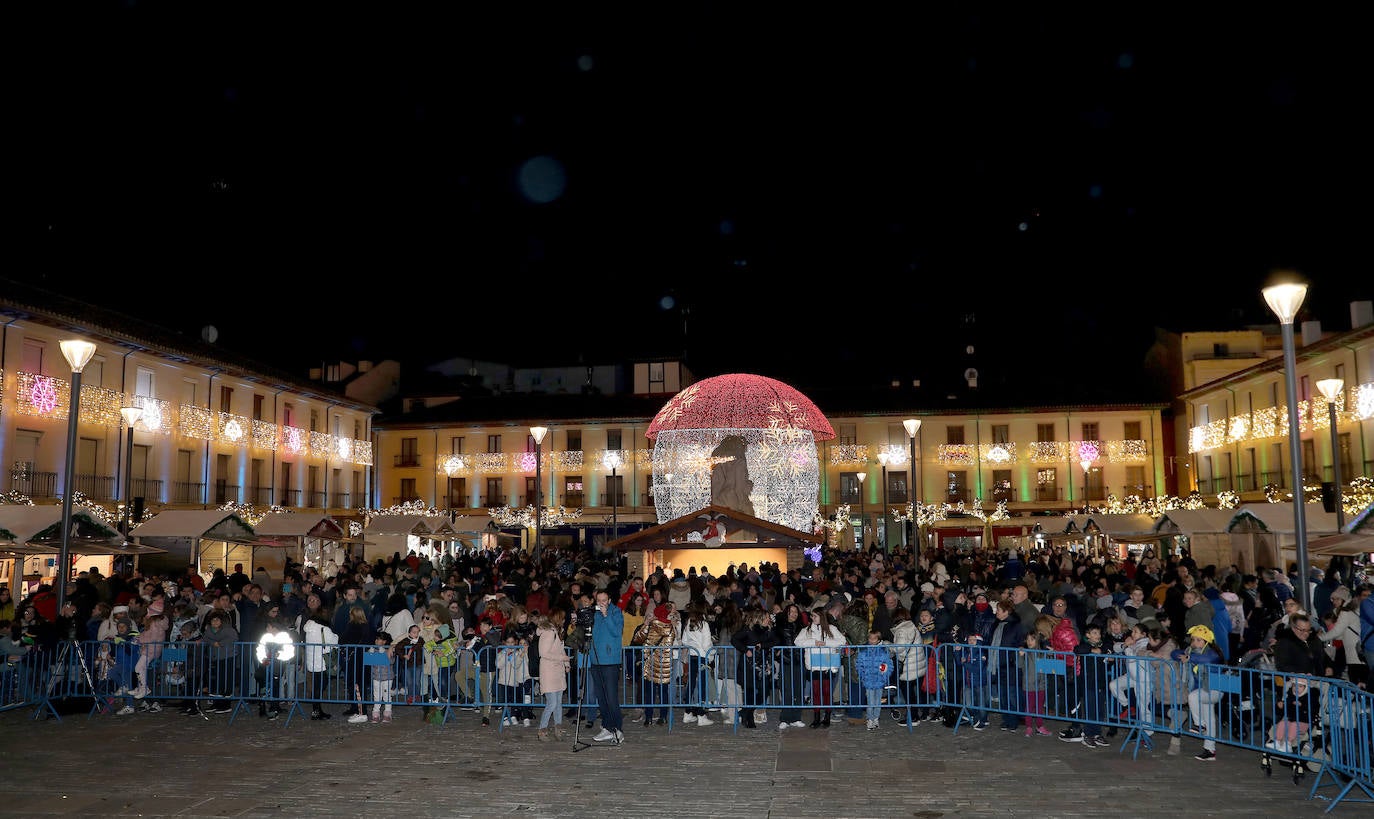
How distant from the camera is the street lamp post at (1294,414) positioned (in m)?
10.6

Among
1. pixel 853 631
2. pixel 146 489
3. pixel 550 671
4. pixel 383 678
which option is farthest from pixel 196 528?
pixel 853 631

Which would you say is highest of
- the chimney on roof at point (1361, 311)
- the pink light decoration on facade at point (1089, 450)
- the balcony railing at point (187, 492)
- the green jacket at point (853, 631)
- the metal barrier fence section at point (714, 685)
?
the chimney on roof at point (1361, 311)

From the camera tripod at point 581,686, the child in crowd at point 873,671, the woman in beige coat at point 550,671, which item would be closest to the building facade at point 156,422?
the camera tripod at point 581,686

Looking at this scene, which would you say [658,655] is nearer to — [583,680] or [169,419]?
[583,680]

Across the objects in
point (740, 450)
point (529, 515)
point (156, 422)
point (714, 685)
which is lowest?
point (714, 685)

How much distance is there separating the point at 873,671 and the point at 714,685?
5.84ft

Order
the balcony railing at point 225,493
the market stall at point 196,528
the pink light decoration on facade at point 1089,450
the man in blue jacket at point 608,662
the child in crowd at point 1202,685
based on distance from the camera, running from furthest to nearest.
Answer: the pink light decoration on facade at point 1089,450 → the balcony railing at point 225,493 → the market stall at point 196,528 → the man in blue jacket at point 608,662 → the child in crowd at point 1202,685

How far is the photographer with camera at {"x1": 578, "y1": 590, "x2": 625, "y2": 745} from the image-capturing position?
11023mm

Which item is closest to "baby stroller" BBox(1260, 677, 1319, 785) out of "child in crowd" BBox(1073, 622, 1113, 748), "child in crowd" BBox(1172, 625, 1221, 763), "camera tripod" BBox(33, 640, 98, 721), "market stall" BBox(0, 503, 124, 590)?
"child in crowd" BBox(1172, 625, 1221, 763)

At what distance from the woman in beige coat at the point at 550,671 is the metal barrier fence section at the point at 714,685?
6 cm

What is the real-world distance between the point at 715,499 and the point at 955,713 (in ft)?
56.7

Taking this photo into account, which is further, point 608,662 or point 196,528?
point 196,528

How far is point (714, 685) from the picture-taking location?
1205 cm

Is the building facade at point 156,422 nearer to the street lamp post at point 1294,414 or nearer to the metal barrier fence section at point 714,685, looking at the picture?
the metal barrier fence section at point 714,685
